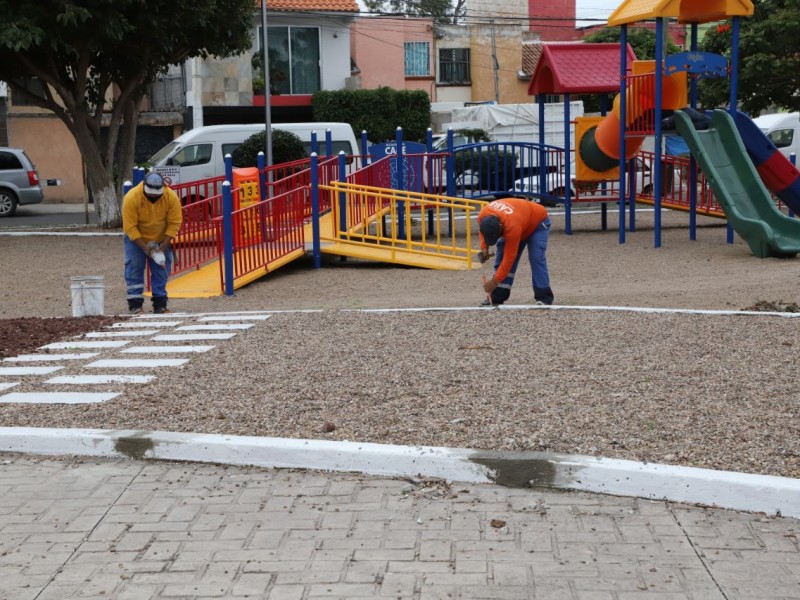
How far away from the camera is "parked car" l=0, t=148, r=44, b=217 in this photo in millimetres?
30453

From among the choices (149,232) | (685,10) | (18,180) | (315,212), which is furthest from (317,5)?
(149,232)

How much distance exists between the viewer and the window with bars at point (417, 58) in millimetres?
45375

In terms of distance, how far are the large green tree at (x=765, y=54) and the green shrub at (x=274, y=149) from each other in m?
10.1

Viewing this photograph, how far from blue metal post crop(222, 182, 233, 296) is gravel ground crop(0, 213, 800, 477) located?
139 cm

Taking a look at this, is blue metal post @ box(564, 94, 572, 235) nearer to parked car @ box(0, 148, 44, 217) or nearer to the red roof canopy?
the red roof canopy

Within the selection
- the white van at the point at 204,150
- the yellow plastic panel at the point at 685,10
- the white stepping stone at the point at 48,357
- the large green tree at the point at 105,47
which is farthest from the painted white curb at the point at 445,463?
the white van at the point at 204,150

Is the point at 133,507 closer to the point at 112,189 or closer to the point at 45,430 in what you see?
the point at 45,430

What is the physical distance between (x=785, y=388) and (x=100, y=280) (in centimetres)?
717

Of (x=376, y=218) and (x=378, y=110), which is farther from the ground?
(x=378, y=110)

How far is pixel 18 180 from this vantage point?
1207 inches

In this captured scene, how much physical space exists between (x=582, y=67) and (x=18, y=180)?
16.7 meters

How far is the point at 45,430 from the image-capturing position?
6559 millimetres

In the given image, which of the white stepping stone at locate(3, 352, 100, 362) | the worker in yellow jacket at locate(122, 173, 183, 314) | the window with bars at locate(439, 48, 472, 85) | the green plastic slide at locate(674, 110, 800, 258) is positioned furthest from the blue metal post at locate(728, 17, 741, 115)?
the window with bars at locate(439, 48, 472, 85)

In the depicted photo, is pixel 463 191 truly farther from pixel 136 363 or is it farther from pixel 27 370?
pixel 27 370
